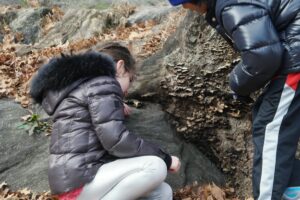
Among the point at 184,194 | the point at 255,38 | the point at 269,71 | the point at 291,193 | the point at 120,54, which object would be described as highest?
the point at 255,38

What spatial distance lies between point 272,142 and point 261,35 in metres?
0.78

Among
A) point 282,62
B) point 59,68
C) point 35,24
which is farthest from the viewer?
point 35,24

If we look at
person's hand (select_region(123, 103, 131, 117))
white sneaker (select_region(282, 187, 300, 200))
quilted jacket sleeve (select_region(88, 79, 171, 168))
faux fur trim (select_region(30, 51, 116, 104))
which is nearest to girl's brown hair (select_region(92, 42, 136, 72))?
faux fur trim (select_region(30, 51, 116, 104))

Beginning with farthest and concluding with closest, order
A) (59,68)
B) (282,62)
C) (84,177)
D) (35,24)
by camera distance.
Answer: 1. (35,24)
2. (59,68)
3. (84,177)
4. (282,62)

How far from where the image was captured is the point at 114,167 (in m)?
3.54

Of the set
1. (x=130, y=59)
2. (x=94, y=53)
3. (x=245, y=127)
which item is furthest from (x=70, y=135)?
(x=245, y=127)

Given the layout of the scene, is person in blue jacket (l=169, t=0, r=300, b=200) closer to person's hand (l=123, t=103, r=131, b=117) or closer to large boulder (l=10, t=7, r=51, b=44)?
person's hand (l=123, t=103, r=131, b=117)

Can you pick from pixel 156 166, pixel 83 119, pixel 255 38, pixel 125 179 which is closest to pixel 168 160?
pixel 156 166

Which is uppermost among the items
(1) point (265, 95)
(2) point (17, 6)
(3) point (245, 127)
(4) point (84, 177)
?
(1) point (265, 95)

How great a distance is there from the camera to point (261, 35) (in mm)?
2977

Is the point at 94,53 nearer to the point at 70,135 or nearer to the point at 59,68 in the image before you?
the point at 59,68

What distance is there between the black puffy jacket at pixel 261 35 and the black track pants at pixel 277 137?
0.13 meters

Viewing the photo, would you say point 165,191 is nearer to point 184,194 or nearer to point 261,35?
point 184,194

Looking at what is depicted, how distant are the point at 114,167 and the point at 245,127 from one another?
6.21ft
